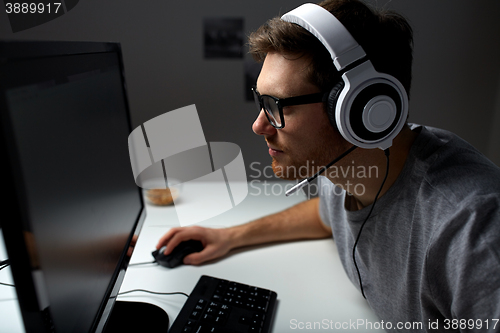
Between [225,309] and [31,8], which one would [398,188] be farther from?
[31,8]

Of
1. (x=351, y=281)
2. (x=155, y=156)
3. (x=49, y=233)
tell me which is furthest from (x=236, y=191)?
(x=49, y=233)

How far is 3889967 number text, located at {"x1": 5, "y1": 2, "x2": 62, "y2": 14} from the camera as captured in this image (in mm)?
1112

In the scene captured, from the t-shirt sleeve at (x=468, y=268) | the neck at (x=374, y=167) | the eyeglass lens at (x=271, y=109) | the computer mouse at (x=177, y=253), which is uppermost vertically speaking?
the eyeglass lens at (x=271, y=109)

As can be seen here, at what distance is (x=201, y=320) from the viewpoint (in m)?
0.60

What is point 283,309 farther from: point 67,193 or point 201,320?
point 67,193

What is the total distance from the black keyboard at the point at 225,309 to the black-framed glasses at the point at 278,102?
334 mm

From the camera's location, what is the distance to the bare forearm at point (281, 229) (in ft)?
2.95

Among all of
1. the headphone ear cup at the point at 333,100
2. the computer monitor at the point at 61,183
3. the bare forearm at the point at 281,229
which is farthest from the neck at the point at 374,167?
the computer monitor at the point at 61,183

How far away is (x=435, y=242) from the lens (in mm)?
542

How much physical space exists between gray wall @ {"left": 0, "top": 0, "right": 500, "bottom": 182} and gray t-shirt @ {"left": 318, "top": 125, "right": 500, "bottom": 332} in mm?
723

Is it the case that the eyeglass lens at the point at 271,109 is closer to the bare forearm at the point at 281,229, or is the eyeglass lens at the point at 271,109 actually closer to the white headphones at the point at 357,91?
the white headphones at the point at 357,91

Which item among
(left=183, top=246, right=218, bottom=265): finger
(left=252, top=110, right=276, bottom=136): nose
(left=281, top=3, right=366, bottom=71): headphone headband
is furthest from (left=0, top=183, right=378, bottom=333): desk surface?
(left=281, top=3, right=366, bottom=71): headphone headband

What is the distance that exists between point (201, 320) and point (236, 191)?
65cm

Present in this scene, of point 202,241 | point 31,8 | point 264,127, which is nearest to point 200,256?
point 202,241
